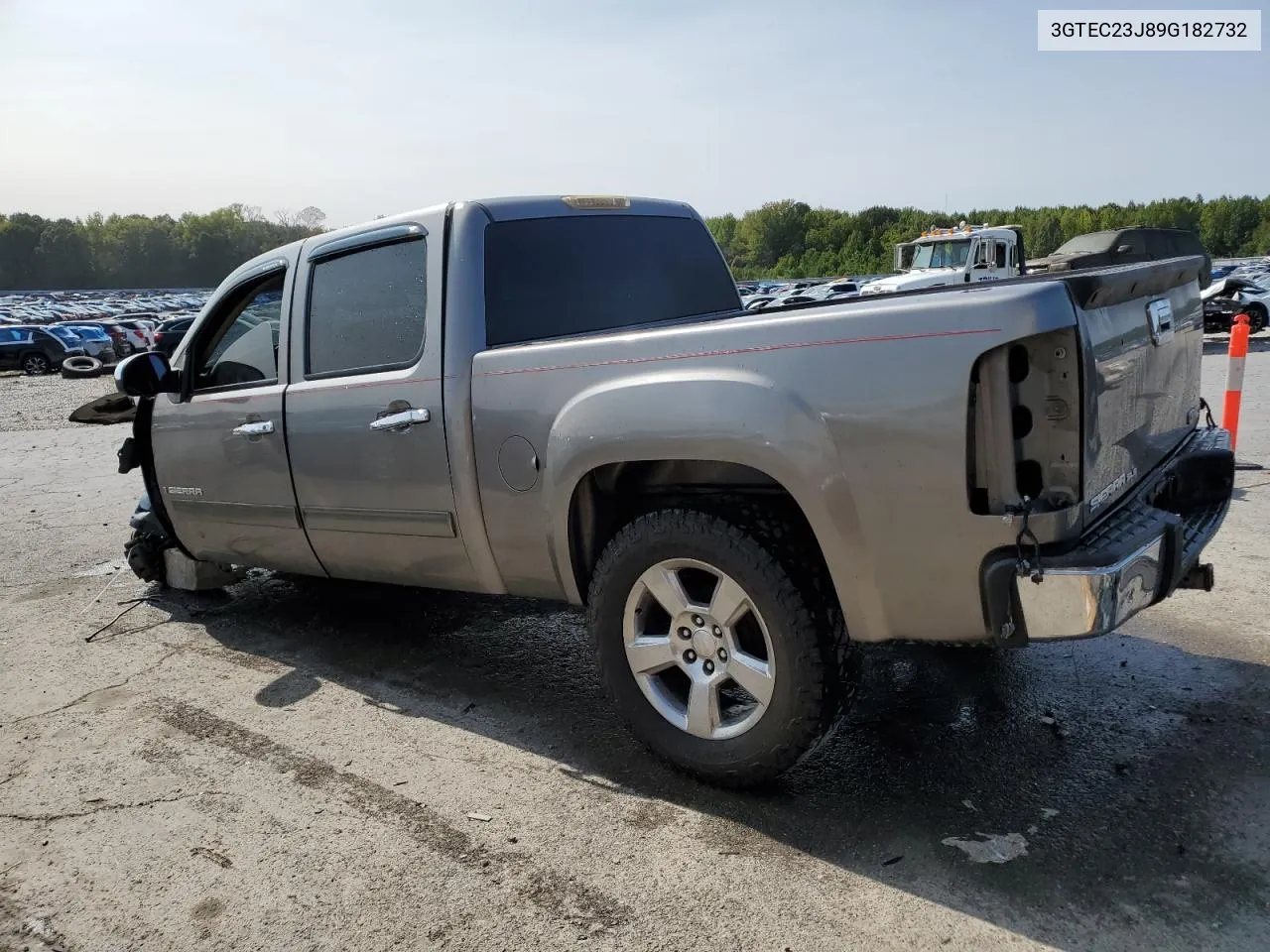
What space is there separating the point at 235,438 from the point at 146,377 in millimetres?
685

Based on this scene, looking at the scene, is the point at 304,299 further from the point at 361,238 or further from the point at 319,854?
the point at 319,854

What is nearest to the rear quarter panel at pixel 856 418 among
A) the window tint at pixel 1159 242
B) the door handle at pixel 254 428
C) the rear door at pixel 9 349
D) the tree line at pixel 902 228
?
the door handle at pixel 254 428

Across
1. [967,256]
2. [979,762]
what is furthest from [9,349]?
[979,762]

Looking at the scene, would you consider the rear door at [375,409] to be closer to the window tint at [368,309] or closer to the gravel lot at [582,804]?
the window tint at [368,309]

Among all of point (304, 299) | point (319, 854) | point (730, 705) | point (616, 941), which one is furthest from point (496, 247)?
point (616, 941)

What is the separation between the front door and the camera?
4.39 meters

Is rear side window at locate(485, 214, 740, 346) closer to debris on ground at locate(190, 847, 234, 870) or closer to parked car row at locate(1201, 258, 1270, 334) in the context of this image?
debris on ground at locate(190, 847, 234, 870)

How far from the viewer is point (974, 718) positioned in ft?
11.7

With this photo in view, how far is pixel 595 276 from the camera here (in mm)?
4078

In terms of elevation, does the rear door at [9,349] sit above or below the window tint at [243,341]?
below

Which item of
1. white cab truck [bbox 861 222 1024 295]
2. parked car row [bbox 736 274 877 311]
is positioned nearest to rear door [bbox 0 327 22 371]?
parked car row [bbox 736 274 877 311]

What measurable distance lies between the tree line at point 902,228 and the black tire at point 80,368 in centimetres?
5147

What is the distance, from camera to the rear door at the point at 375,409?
3.70m

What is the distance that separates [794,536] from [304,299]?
8.34 ft
